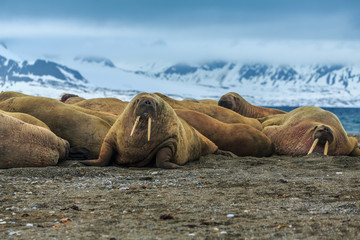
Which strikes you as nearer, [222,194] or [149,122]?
[222,194]

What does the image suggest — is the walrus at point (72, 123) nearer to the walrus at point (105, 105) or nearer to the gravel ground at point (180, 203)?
the gravel ground at point (180, 203)

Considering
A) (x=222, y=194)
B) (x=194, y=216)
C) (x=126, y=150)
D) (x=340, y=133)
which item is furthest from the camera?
(x=340, y=133)

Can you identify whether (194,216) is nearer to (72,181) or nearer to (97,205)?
(97,205)

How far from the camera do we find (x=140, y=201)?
543 centimetres

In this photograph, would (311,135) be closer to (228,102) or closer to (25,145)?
(25,145)

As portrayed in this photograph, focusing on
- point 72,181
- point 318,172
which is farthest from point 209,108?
point 72,181

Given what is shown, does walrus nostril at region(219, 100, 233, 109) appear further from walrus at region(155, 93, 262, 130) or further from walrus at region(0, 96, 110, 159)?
walrus at region(0, 96, 110, 159)

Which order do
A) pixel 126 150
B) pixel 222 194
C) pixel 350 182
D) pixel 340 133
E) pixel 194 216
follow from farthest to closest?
pixel 340 133 < pixel 126 150 < pixel 350 182 < pixel 222 194 < pixel 194 216

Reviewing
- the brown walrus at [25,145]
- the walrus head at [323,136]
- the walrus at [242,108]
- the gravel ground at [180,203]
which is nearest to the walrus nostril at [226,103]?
the walrus at [242,108]

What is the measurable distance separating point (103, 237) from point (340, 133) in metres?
8.19

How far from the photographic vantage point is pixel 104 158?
8.48m


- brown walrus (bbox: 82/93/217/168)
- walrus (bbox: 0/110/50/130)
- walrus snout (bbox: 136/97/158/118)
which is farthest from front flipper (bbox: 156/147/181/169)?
walrus (bbox: 0/110/50/130)

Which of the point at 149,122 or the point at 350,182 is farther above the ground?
the point at 149,122

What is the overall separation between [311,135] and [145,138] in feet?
13.8
